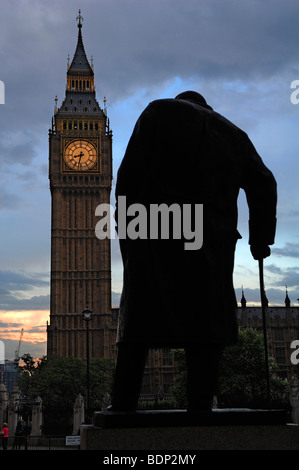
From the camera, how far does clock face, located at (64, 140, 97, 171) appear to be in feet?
289

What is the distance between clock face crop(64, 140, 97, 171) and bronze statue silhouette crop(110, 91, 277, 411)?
84.0m

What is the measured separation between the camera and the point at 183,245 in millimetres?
5223

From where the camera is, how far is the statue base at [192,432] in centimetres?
455

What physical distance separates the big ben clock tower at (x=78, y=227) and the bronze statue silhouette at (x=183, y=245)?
77.6 m

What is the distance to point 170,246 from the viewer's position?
5234 mm

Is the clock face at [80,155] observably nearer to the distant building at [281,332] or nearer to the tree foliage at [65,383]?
the distant building at [281,332]

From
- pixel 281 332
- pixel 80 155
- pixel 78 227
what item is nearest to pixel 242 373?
pixel 78 227

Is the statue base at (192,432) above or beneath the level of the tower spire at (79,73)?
beneath

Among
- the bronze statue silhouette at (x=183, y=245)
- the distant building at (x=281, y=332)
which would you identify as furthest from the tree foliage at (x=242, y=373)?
the distant building at (x=281, y=332)

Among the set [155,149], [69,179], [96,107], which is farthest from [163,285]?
[96,107]

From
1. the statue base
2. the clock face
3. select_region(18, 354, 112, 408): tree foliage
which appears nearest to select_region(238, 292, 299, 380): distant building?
the clock face

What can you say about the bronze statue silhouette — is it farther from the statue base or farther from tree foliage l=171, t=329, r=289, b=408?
tree foliage l=171, t=329, r=289, b=408

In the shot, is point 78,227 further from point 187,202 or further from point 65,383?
point 187,202

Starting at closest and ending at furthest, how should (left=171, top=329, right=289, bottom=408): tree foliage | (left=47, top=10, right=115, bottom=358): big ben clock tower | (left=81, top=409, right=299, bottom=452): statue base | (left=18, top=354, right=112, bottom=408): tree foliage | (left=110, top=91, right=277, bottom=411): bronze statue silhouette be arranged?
(left=81, top=409, right=299, bottom=452): statue base < (left=110, top=91, right=277, bottom=411): bronze statue silhouette < (left=171, top=329, right=289, bottom=408): tree foliage < (left=18, top=354, right=112, bottom=408): tree foliage < (left=47, top=10, right=115, bottom=358): big ben clock tower
